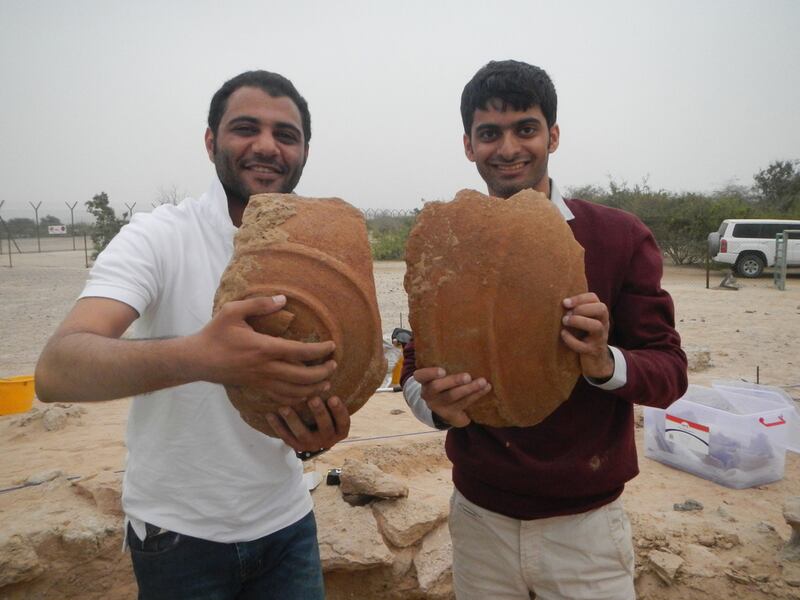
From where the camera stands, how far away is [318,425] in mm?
1739

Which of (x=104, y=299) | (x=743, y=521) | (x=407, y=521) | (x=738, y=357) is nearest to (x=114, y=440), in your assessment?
(x=407, y=521)

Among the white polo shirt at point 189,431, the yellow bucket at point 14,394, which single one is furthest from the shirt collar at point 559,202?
the yellow bucket at point 14,394

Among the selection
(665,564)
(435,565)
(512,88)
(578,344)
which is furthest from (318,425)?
(665,564)

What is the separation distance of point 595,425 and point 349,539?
1.93 metres

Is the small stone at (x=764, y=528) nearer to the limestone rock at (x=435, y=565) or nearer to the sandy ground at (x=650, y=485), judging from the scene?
the sandy ground at (x=650, y=485)

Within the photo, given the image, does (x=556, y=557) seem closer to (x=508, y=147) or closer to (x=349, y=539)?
(x=508, y=147)

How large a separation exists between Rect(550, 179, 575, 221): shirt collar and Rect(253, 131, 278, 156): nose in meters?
1.02

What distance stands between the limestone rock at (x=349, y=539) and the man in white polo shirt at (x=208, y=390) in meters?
1.15

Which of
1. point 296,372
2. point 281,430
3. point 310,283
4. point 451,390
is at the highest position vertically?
point 310,283

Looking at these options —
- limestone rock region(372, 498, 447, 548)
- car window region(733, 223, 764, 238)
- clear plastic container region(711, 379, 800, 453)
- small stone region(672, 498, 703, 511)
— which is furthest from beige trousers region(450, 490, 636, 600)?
car window region(733, 223, 764, 238)

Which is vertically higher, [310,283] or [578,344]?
[310,283]

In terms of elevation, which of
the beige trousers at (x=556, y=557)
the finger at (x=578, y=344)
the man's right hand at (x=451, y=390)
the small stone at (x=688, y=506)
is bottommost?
the small stone at (x=688, y=506)

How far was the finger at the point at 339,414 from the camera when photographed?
5.63 feet

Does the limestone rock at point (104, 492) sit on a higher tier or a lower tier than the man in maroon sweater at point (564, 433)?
lower
